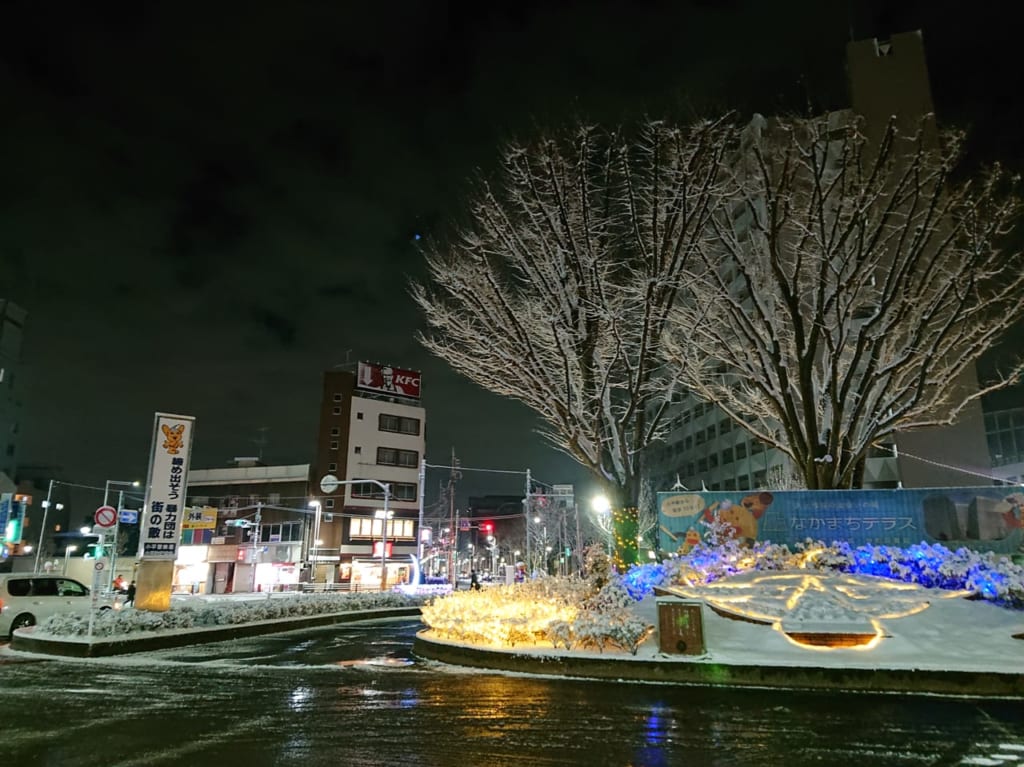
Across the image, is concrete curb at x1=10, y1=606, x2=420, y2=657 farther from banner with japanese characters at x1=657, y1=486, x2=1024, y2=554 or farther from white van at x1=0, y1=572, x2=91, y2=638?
banner with japanese characters at x1=657, y1=486, x2=1024, y2=554

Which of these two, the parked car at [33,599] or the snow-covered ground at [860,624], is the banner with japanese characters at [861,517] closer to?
the snow-covered ground at [860,624]

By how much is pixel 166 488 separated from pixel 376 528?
→ 40247 millimetres

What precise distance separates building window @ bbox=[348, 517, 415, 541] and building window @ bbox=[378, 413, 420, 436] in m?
8.07

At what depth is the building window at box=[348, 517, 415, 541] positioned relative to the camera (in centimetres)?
5506

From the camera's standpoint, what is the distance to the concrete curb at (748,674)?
28.5 feet

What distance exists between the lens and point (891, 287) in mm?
14500

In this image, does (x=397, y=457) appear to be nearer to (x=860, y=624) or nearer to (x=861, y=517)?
(x=861, y=517)

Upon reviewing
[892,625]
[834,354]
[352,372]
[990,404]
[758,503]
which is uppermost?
[352,372]

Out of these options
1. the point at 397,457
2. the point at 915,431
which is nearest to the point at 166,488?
the point at 915,431

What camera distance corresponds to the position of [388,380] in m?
60.4

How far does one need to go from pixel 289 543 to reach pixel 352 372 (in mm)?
15696

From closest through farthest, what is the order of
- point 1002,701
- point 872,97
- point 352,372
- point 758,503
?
1. point 1002,701
2. point 758,503
3. point 872,97
4. point 352,372

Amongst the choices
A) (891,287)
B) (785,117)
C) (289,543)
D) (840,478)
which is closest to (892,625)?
(840,478)

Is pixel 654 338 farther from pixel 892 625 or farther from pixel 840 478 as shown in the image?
pixel 892 625
